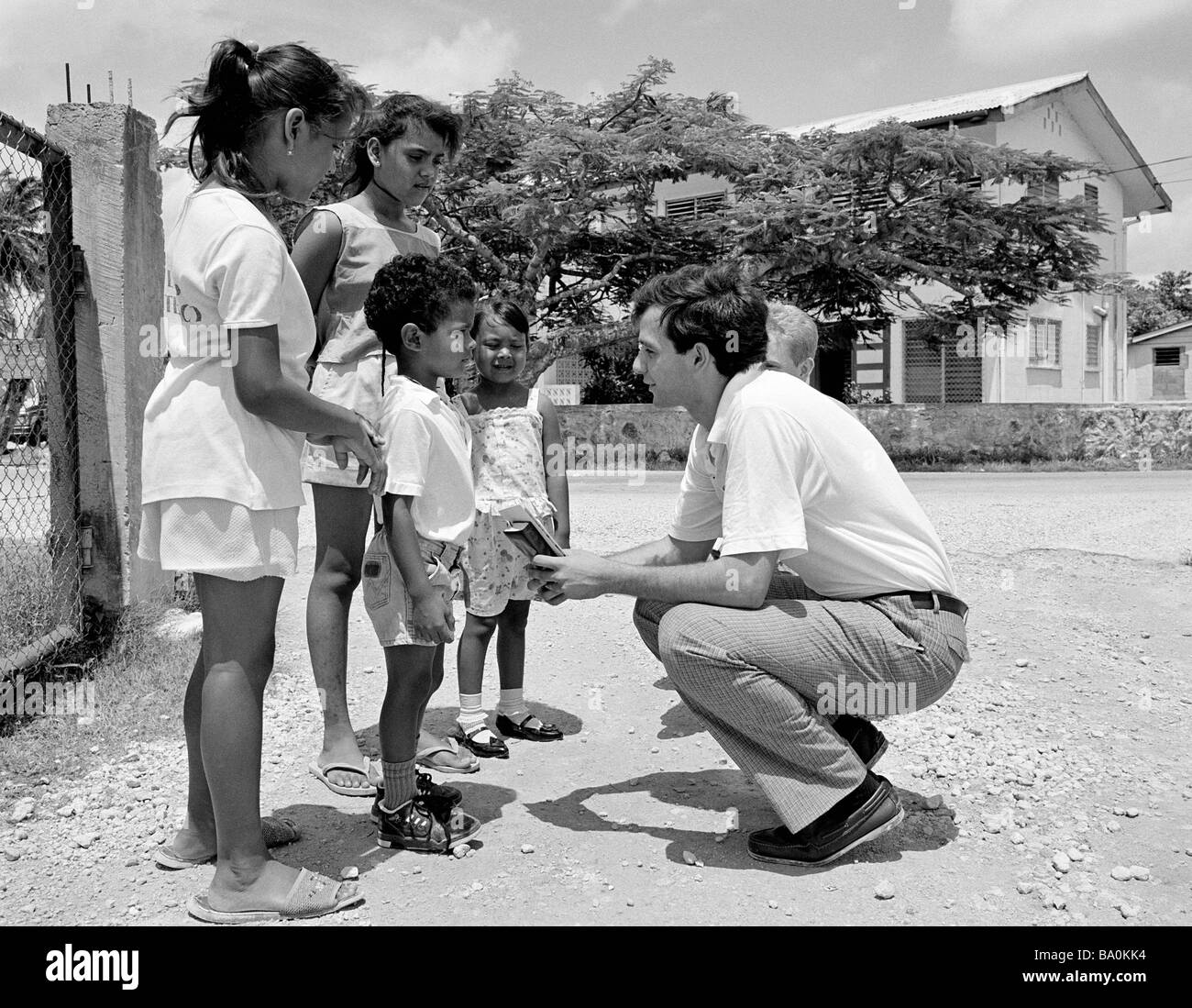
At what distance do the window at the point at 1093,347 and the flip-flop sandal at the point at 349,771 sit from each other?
2493cm

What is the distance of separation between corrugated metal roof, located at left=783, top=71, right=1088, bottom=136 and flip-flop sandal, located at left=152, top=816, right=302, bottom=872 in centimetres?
1860

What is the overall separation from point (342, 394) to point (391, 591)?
0.77 m

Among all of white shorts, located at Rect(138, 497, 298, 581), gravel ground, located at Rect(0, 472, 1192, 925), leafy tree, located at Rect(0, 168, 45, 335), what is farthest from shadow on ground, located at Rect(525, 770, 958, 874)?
leafy tree, located at Rect(0, 168, 45, 335)

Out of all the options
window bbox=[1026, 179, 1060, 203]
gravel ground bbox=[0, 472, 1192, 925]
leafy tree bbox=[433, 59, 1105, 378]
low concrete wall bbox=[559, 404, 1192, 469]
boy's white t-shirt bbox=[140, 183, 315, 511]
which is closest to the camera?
boy's white t-shirt bbox=[140, 183, 315, 511]

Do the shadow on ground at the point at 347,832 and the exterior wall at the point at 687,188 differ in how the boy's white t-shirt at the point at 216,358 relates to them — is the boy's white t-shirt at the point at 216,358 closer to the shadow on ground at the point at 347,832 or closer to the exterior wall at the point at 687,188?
the shadow on ground at the point at 347,832

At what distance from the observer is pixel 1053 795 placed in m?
3.33

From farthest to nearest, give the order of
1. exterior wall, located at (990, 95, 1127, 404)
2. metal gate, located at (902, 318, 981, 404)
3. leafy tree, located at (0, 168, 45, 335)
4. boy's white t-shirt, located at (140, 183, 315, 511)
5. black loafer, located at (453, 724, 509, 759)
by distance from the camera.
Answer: metal gate, located at (902, 318, 981, 404), exterior wall, located at (990, 95, 1127, 404), leafy tree, located at (0, 168, 45, 335), black loafer, located at (453, 724, 509, 759), boy's white t-shirt, located at (140, 183, 315, 511)

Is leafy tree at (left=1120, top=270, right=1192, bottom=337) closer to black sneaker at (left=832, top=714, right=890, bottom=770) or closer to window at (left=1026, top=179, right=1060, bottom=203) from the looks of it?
window at (left=1026, top=179, right=1060, bottom=203)

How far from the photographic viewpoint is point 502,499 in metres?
4.02

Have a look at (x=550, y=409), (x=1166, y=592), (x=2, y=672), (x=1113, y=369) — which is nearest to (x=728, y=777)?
(x=550, y=409)

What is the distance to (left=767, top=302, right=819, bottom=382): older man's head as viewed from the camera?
437 centimetres

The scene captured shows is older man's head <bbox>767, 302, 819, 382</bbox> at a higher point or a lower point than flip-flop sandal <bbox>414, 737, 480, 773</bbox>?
higher

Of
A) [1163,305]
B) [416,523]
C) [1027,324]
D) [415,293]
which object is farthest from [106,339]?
[1163,305]

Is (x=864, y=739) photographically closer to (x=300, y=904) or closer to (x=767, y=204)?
(x=300, y=904)
